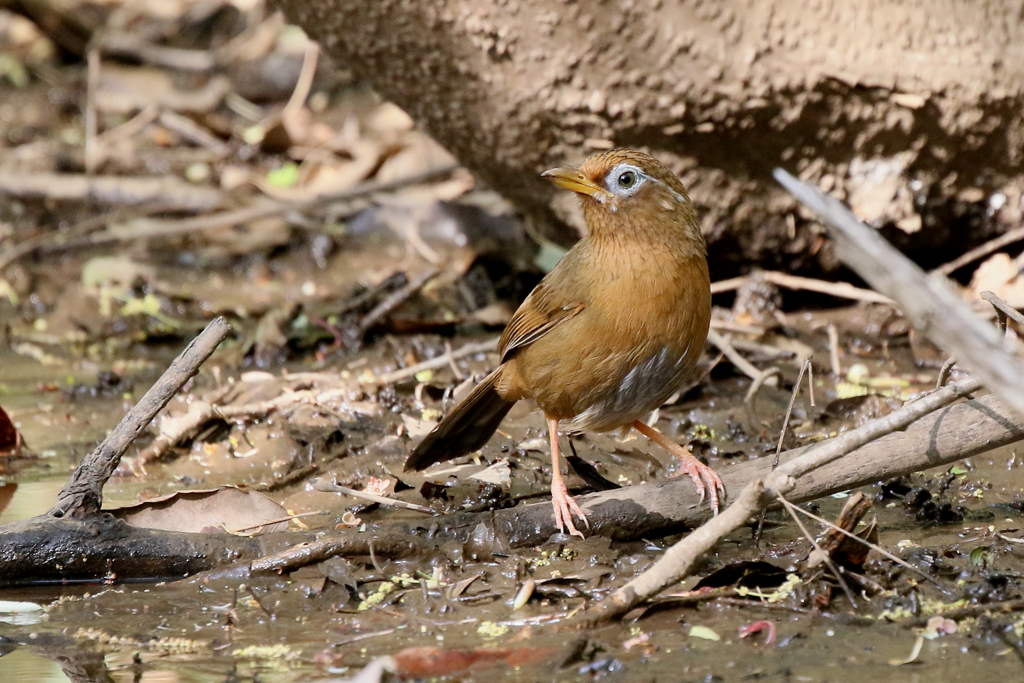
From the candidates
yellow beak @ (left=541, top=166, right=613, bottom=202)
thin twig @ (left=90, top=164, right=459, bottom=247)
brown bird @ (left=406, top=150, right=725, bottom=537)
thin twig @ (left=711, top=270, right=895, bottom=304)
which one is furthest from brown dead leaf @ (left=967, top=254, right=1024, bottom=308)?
thin twig @ (left=90, top=164, right=459, bottom=247)

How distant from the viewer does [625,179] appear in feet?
13.7

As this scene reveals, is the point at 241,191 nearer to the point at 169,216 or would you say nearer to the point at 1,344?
the point at 169,216

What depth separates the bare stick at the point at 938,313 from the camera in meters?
2.22

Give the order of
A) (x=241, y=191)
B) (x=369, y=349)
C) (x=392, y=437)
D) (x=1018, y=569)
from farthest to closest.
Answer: (x=241, y=191) → (x=369, y=349) → (x=392, y=437) → (x=1018, y=569)

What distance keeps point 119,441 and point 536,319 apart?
5.09ft

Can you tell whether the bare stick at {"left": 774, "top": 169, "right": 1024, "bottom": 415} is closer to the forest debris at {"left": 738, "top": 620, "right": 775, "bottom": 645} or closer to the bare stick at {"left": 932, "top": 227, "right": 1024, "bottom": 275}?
the forest debris at {"left": 738, "top": 620, "right": 775, "bottom": 645}

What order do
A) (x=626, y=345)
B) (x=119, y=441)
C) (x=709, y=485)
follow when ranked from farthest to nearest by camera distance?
(x=626, y=345) → (x=709, y=485) → (x=119, y=441)

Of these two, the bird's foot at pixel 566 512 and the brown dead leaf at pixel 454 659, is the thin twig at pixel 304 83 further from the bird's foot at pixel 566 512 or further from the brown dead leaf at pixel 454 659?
the brown dead leaf at pixel 454 659

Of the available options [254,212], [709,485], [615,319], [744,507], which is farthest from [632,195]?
[254,212]

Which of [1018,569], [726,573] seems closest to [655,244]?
[726,573]

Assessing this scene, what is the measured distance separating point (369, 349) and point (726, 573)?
3.35 meters

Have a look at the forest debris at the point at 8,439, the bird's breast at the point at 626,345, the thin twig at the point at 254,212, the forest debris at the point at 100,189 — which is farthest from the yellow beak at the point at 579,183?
the forest debris at the point at 100,189

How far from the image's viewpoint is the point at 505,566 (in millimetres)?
3670

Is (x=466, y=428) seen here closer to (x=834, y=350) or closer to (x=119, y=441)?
(x=119, y=441)
